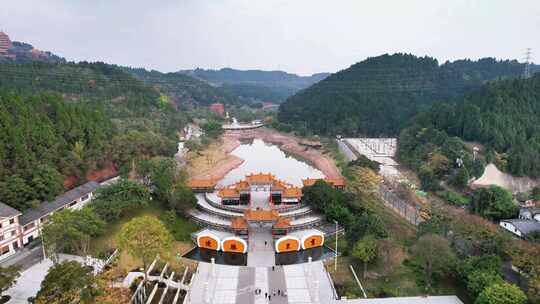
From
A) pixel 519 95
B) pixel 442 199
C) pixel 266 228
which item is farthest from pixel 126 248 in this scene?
pixel 519 95

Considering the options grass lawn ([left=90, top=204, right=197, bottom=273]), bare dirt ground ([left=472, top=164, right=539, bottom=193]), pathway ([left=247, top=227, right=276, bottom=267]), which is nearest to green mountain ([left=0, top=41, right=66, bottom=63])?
grass lawn ([left=90, top=204, right=197, bottom=273])

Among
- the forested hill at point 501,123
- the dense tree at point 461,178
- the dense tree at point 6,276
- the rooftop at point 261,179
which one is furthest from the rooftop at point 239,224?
the forested hill at point 501,123

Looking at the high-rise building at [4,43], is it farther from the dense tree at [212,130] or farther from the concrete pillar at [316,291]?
the concrete pillar at [316,291]

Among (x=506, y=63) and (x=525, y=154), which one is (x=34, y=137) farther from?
(x=506, y=63)

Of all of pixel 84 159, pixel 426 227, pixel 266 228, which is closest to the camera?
pixel 426 227

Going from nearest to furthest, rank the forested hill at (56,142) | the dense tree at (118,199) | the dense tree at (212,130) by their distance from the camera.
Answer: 1. the dense tree at (118,199)
2. the forested hill at (56,142)
3. the dense tree at (212,130)

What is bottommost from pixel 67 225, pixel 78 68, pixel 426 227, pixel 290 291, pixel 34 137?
pixel 290 291

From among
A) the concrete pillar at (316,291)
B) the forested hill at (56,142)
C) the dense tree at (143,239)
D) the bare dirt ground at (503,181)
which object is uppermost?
the forested hill at (56,142)

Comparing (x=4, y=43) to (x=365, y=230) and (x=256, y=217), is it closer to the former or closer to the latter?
(x=256, y=217)
